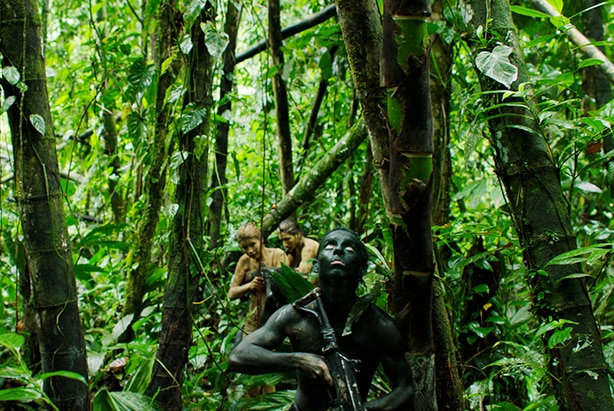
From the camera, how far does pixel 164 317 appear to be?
2838 mm

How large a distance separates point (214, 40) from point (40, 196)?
3.42ft

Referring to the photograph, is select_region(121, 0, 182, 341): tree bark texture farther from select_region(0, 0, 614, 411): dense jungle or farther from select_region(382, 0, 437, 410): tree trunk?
select_region(382, 0, 437, 410): tree trunk

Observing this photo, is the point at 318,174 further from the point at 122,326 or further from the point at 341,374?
the point at 341,374

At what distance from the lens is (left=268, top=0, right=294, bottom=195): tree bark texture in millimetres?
5163

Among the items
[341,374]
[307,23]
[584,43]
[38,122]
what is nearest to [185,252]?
[38,122]

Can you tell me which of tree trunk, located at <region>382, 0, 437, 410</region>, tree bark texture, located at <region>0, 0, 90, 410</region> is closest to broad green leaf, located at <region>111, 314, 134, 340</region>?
tree bark texture, located at <region>0, 0, 90, 410</region>

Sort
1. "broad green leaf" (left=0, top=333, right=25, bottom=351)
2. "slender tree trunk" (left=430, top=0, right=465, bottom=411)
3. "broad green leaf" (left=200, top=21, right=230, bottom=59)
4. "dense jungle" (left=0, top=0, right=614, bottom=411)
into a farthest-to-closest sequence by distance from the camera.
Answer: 1. "broad green leaf" (left=200, top=21, right=230, bottom=59)
2. "broad green leaf" (left=0, top=333, right=25, bottom=351)
3. "slender tree trunk" (left=430, top=0, right=465, bottom=411)
4. "dense jungle" (left=0, top=0, right=614, bottom=411)

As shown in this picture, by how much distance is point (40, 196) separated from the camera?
2.36 metres

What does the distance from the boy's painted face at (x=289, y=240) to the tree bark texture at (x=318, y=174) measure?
0.49 ft

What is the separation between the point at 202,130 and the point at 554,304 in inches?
70.8

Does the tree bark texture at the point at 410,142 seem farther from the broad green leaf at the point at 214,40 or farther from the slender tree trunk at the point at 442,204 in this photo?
the broad green leaf at the point at 214,40

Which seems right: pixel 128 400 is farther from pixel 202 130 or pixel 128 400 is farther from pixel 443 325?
pixel 443 325

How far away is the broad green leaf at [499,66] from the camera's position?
6.66 feet

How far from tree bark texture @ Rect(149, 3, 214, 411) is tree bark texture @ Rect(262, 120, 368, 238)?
5.61ft
